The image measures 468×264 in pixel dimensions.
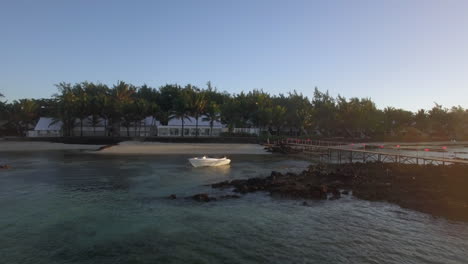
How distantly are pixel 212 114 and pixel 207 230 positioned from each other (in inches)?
2582

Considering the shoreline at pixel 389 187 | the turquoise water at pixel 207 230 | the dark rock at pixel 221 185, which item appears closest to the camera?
the turquoise water at pixel 207 230

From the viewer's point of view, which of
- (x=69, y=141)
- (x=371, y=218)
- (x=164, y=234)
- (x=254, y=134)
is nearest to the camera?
(x=164, y=234)

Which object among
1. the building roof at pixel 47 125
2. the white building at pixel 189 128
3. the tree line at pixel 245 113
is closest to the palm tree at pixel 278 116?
the tree line at pixel 245 113

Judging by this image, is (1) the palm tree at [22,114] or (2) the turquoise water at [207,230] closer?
(2) the turquoise water at [207,230]

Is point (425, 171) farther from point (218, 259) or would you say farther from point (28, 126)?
point (28, 126)

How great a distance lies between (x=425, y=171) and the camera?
91.6ft

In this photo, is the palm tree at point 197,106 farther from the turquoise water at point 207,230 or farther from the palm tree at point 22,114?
the turquoise water at point 207,230

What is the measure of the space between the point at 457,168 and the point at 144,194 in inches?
1076

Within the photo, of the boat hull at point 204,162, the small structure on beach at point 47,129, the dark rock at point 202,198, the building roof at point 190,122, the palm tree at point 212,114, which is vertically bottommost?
the dark rock at point 202,198

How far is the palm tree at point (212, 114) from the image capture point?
7842cm

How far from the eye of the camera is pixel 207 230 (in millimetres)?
14047

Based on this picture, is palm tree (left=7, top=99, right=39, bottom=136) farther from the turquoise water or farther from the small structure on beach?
the turquoise water

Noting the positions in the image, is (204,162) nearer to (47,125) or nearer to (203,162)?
(203,162)

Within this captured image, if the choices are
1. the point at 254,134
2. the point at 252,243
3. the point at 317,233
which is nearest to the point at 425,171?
the point at 317,233
